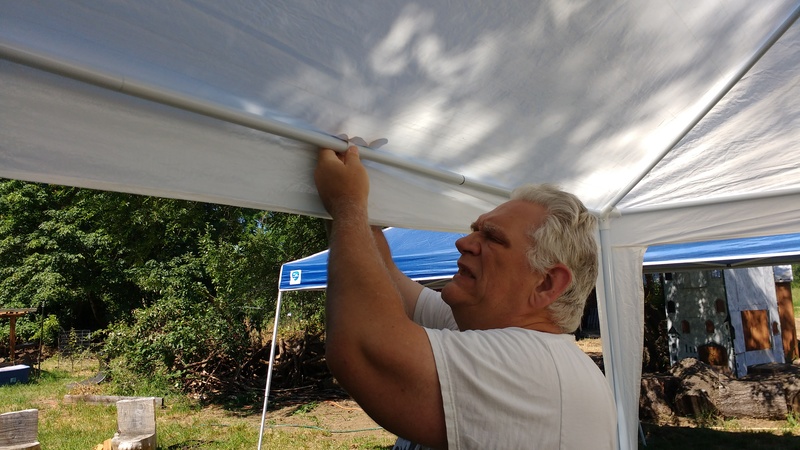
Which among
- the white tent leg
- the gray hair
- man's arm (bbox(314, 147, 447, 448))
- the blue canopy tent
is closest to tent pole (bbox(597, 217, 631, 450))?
the white tent leg

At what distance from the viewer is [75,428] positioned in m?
8.66

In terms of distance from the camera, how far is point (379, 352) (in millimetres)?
969

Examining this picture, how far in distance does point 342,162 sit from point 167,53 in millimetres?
478

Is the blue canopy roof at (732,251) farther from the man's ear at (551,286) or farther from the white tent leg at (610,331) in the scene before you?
the man's ear at (551,286)

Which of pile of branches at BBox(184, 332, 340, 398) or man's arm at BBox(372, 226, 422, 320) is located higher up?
man's arm at BBox(372, 226, 422, 320)

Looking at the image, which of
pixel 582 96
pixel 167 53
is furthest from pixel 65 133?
pixel 582 96

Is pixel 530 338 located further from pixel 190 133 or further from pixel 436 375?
pixel 190 133

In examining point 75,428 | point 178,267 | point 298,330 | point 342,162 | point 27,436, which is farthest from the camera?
point 178,267

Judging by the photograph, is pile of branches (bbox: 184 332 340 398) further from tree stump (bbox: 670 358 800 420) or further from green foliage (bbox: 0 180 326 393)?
tree stump (bbox: 670 358 800 420)

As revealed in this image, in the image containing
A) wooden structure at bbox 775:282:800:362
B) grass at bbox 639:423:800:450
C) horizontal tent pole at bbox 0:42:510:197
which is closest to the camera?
horizontal tent pole at bbox 0:42:510:197

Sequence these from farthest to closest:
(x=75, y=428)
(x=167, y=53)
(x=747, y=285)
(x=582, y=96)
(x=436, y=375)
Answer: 1. (x=747, y=285)
2. (x=75, y=428)
3. (x=582, y=96)
4. (x=167, y=53)
5. (x=436, y=375)

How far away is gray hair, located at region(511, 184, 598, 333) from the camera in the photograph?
1246mm

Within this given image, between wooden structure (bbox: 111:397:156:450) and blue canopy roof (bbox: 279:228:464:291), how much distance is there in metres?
2.57

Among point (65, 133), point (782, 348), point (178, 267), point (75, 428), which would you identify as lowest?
point (75, 428)
